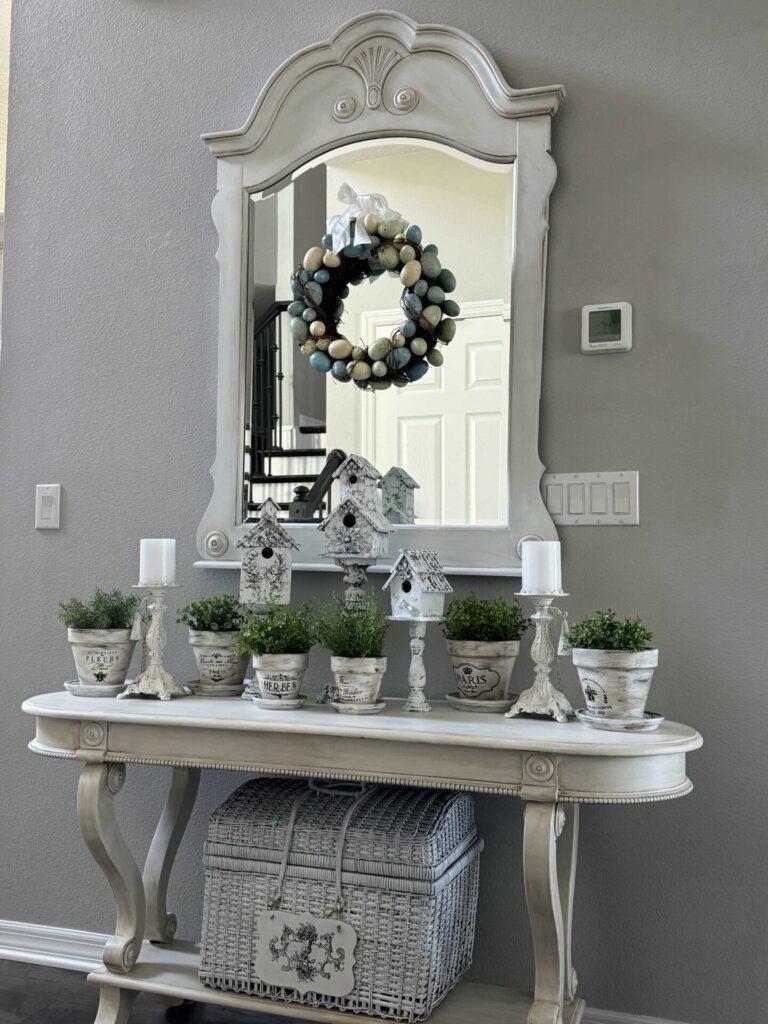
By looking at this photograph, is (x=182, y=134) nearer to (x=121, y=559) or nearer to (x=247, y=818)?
(x=121, y=559)

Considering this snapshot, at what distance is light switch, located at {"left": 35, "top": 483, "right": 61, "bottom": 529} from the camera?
2.40m

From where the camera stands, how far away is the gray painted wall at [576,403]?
6.10 feet

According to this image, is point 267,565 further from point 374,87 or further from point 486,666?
point 374,87

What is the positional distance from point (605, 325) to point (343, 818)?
3.62 feet

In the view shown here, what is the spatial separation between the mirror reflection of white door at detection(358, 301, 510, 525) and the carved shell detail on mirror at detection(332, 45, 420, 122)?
484mm

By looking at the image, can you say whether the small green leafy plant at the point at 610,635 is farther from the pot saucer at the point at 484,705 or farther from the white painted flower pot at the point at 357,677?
the white painted flower pot at the point at 357,677

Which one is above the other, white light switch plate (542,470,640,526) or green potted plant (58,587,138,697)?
white light switch plate (542,470,640,526)

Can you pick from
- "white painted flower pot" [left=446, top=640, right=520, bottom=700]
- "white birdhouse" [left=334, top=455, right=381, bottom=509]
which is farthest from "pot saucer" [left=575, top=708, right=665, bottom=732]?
"white birdhouse" [left=334, top=455, right=381, bottom=509]

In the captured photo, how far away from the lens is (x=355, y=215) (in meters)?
2.06

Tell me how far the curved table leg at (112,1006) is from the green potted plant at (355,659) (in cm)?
74

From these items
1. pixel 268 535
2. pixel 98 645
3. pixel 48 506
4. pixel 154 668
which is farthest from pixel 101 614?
pixel 48 506

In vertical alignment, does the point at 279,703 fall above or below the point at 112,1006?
above

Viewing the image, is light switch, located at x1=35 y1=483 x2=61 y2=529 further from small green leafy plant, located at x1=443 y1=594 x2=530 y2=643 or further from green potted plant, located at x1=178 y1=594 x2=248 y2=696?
small green leafy plant, located at x1=443 y1=594 x2=530 y2=643

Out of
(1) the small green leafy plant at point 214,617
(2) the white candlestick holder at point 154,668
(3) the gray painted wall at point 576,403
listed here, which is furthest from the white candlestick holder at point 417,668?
(2) the white candlestick holder at point 154,668
